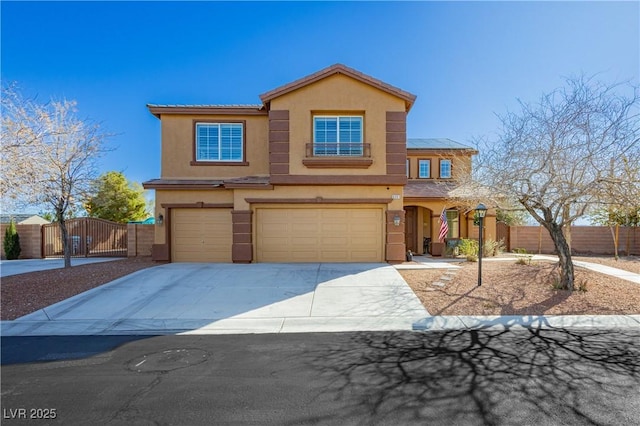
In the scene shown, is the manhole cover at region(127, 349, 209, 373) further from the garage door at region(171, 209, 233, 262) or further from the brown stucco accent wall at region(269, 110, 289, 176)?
the brown stucco accent wall at region(269, 110, 289, 176)

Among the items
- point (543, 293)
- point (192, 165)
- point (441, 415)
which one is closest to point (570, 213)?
point (543, 293)

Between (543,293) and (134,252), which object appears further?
(134,252)

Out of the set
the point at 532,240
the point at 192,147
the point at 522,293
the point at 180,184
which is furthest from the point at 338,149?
the point at 532,240

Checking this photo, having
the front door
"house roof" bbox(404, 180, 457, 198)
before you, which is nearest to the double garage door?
"house roof" bbox(404, 180, 457, 198)

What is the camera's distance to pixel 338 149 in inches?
524

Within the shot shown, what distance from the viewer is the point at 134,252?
1599 centimetres

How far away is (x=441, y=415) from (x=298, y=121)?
11.5 metres

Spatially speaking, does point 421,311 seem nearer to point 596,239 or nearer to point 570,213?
point 570,213

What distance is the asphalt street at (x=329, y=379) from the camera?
138 inches

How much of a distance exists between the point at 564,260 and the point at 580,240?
12.4 m

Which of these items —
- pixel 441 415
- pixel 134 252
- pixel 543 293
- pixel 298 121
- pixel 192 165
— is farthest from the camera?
pixel 134 252

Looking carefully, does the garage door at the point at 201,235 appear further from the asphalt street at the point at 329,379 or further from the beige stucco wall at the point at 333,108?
the asphalt street at the point at 329,379

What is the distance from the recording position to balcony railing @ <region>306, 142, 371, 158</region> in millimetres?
13188

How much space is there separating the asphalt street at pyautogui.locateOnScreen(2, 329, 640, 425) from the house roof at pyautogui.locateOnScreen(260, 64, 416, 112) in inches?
390
